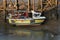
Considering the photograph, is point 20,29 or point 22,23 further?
point 22,23

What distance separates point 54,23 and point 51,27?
274 centimetres

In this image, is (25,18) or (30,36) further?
(25,18)

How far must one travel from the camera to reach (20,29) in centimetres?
4553

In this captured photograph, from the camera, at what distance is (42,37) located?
40.1m

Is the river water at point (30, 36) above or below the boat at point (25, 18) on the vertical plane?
below

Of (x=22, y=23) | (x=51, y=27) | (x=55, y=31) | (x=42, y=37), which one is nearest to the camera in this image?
(x=42, y=37)

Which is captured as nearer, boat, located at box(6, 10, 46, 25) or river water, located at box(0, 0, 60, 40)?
river water, located at box(0, 0, 60, 40)

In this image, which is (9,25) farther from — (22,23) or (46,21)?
(46,21)

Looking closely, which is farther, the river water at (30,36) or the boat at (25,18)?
the boat at (25,18)

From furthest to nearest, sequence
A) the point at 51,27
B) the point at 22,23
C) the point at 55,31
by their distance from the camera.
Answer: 1. the point at 22,23
2. the point at 51,27
3. the point at 55,31

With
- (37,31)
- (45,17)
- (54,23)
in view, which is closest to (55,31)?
(37,31)

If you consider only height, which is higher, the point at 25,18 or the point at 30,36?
the point at 25,18

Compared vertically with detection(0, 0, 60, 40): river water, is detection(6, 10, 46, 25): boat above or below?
above

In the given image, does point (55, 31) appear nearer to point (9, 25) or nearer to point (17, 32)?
point (17, 32)
